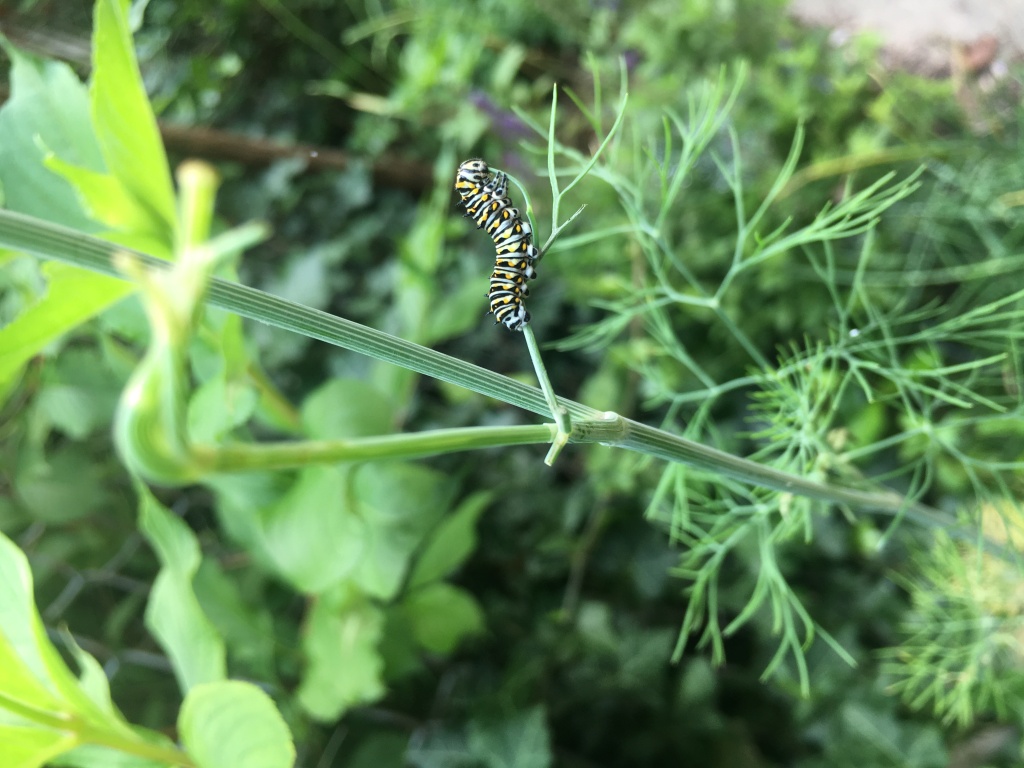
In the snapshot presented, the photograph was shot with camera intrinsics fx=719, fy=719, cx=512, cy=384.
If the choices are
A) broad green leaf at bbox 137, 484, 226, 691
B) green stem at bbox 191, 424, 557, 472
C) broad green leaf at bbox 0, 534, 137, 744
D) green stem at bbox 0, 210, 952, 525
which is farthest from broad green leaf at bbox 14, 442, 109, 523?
green stem at bbox 191, 424, 557, 472

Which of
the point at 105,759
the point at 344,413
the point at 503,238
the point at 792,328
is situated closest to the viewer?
the point at 503,238

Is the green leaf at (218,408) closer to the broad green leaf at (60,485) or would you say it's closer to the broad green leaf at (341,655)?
the broad green leaf at (341,655)

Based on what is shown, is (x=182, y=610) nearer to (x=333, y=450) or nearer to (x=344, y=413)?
(x=344, y=413)

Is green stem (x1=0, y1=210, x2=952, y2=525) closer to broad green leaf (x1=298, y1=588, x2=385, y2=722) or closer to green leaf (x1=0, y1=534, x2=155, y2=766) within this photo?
green leaf (x1=0, y1=534, x2=155, y2=766)

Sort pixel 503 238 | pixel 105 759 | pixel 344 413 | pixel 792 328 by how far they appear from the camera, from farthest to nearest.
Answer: pixel 792 328, pixel 344 413, pixel 105 759, pixel 503 238

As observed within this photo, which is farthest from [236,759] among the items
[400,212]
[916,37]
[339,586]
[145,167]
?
[916,37]

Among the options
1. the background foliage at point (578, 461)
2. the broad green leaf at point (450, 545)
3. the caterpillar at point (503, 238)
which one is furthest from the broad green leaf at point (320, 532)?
the caterpillar at point (503, 238)

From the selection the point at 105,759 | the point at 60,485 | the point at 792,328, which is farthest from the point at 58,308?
the point at 792,328
